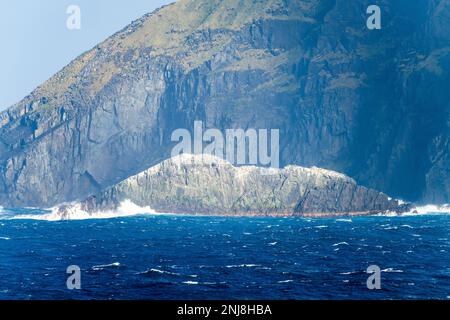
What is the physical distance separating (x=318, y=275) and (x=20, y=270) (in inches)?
1860

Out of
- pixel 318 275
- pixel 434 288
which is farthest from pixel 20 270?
pixel 434 288

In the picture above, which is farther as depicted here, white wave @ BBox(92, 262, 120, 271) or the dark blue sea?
white wave @ BBox(92, 262, 120, 271)

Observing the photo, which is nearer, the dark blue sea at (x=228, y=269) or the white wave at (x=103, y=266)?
the dark blue sea at (x=228, y=269)

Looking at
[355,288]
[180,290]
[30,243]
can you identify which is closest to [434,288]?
[355,288]

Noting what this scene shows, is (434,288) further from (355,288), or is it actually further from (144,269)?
(144,269)

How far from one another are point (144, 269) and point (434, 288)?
46524 millimetres

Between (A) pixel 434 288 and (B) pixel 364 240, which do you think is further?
(B) pixel 364 240

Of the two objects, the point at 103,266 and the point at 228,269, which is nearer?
the point at 228,269

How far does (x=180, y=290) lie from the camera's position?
115 metres
